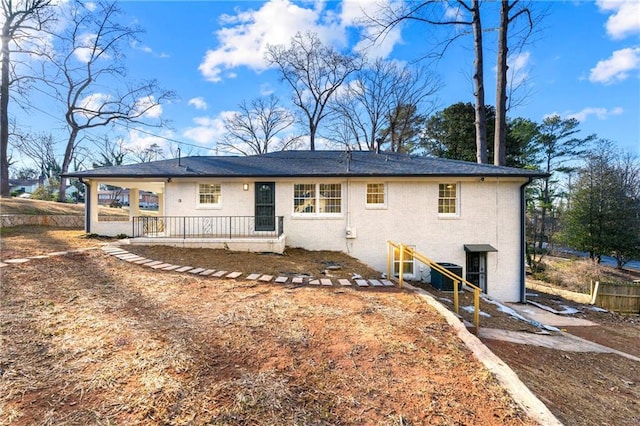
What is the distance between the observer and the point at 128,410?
197 cm

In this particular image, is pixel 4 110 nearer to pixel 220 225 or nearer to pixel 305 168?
pixel 220 225

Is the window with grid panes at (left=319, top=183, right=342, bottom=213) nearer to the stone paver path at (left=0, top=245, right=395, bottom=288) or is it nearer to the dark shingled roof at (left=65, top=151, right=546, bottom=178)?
the dark shingled roof at (left=65, top=151, right=546, bottom=178)

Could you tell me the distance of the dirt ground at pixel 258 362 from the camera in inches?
80.8

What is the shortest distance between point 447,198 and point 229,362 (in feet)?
29.7

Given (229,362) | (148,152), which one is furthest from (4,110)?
(229,362)

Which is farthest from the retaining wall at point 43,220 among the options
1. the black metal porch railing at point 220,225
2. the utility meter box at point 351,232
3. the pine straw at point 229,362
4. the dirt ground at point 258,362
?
the utility meter box at point 351,232

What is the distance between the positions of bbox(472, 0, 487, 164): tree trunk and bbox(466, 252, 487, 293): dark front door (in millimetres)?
5323

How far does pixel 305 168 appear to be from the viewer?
10102 millimetres

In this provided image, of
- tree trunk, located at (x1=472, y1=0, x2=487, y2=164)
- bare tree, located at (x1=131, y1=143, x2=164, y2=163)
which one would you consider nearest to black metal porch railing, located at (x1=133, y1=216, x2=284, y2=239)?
tree trunk, located at (x1=472, y1=0, x2=487, y2=164)

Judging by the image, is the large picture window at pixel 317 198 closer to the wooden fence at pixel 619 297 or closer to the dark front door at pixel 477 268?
the dark front door at pixel 477 268

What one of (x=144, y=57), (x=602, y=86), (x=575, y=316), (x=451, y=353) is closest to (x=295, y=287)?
(x=451, y=353)

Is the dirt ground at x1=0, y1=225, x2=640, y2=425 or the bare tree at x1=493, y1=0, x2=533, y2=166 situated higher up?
the bare tree at x1=493, y1=0, x2=533, y2=166

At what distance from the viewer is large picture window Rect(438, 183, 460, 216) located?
9453 mm

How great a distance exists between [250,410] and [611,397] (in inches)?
160
